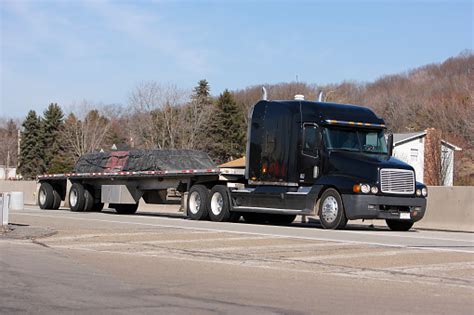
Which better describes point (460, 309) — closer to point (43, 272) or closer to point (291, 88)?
Answer: point (43, 272)

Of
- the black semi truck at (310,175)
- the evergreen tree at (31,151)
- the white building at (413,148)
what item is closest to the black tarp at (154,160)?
the black semi truck at (310,175)

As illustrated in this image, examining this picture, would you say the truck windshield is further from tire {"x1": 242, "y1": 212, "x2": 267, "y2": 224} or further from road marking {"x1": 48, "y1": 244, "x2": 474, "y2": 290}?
road marking {"x1": 48, "y1": 244, "x2": 474, "y2": 290}

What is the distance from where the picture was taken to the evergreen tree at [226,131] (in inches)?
2958

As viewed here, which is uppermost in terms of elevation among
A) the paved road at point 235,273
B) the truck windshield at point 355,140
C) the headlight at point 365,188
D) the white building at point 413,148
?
the white building at point 413,148

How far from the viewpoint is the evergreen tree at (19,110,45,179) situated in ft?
312

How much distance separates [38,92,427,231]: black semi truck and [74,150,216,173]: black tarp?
0.28 m

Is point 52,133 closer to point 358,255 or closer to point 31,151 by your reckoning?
point 31,151

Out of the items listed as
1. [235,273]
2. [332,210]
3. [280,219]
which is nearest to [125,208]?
[280,219]

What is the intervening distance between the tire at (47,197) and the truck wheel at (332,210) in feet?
52.4

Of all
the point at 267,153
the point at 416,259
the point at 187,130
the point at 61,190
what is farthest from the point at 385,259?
the point at 187,130

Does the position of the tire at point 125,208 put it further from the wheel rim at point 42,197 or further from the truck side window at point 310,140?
the truck side window at point 310,140

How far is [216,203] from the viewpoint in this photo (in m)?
22.0

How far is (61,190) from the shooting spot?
31.6 metres

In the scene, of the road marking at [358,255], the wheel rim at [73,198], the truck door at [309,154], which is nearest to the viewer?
the road marking at [358,255]
